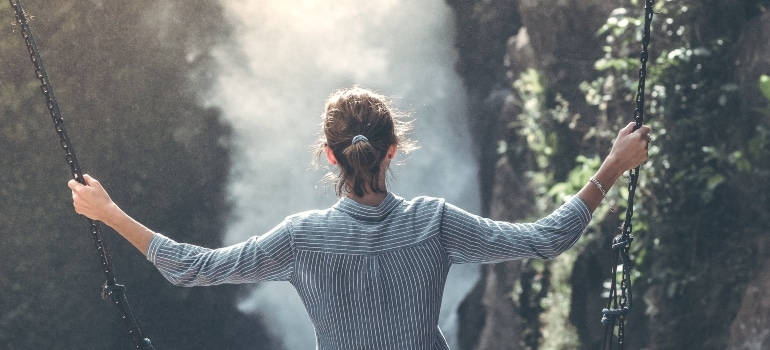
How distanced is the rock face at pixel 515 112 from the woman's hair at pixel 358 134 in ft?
12.0

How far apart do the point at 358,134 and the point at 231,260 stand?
0.32m

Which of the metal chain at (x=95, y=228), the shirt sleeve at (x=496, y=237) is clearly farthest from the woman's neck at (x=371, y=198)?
the metal chain at (x=95, y=228)

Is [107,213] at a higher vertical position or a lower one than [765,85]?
lower

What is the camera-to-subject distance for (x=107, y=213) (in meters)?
1.93

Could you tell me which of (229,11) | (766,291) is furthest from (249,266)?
(229,11)

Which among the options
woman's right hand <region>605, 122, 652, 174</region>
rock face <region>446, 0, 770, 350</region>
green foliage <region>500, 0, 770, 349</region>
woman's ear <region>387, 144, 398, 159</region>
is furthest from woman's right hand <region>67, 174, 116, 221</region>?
rock face <region>446, 0, 770, 350</region>

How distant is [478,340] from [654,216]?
1741 millimetres

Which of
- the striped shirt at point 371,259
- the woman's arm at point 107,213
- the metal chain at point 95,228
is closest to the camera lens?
the striped shirt at point 371,259

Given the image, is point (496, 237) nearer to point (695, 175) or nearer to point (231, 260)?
point (231, 260)

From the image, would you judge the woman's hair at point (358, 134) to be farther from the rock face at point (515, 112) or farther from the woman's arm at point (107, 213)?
the rock face at point (515, 112)

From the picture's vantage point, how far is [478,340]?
6160mm

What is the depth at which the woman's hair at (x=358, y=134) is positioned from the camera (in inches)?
70.6

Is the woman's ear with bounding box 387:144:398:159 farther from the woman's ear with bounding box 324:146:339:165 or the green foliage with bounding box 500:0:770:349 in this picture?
the green foliage with bounding box 500:0:770:349

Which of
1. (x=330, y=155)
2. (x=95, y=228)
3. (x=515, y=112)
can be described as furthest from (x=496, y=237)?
(x=515, y=112)
